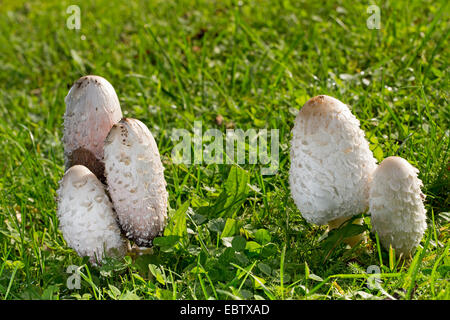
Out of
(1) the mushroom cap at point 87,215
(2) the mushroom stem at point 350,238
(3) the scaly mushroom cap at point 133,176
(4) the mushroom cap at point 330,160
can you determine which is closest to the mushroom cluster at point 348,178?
(4) the mushroom cap at point 330,160

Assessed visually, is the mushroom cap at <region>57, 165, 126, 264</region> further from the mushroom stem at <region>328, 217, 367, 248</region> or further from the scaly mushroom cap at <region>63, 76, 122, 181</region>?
the mushroom stem at <region>328, 217, 367, 248</region>

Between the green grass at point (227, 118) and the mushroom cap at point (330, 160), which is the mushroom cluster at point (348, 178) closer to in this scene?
the mushroom cap at point (330, 160)

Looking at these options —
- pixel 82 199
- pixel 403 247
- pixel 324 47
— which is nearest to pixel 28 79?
pixel 324 47

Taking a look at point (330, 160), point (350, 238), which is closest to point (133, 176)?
point (330, 160)

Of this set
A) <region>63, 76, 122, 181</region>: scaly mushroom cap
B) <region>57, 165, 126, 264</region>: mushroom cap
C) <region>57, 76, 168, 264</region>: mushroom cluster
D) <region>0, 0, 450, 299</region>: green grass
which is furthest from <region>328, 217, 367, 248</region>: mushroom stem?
<region>63, 76, 122, 181</region>: scaly mushroom cap
